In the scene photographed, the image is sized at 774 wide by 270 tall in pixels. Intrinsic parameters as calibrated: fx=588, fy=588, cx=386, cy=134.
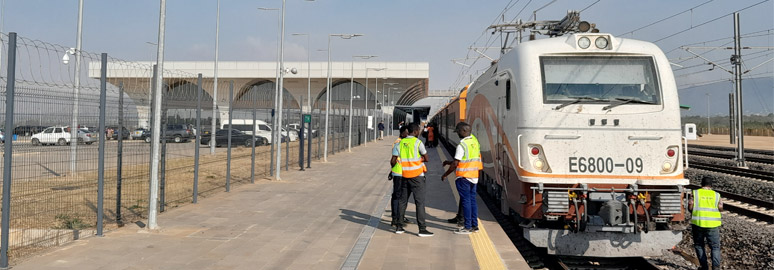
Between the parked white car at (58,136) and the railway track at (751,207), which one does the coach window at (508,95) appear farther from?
the railway track at (751,207)

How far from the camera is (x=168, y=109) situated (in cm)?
1000

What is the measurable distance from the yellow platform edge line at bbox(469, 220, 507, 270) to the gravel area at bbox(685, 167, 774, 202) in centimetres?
1002

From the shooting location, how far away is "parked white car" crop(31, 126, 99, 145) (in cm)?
713

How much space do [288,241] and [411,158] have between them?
2004mm

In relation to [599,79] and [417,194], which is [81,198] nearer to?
[417,194]

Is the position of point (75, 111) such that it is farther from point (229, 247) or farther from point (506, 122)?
point (506, 122)

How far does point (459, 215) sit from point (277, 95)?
9.45m

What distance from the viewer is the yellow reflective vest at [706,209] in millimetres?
A: 7383

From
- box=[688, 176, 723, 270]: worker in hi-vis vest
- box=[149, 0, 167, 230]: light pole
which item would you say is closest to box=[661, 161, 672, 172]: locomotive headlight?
box=[688, 176, 723, 270]: worker in hi-vis vest

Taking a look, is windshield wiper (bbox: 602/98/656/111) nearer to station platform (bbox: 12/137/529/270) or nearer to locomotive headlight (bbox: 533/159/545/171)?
locomotive headlight (bbox: 533/159/545/171)

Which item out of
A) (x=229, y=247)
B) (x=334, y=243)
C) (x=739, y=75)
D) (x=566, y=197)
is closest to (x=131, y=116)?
(x=229, y=247)

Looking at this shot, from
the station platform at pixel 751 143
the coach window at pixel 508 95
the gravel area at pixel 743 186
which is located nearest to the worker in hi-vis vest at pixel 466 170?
the coach window at pixel 508 95

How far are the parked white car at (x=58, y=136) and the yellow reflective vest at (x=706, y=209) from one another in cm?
791

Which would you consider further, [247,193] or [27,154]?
[247,193]
